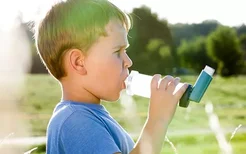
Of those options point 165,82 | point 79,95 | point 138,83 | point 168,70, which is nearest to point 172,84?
point 165,82

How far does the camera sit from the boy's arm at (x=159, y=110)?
1465mm

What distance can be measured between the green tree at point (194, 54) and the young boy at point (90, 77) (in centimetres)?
1402

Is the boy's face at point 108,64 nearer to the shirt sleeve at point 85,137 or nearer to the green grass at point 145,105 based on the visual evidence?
the shirt sleeve at point 85,137

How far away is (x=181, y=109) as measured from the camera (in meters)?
15.7

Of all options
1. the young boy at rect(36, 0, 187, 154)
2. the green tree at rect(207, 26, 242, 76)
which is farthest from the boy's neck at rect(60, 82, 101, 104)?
the green tree at rect(207, 26, 242, 76)

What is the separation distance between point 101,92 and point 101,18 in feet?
0.61

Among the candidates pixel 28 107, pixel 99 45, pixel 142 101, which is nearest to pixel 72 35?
pixel 99 45

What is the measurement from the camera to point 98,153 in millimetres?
1422

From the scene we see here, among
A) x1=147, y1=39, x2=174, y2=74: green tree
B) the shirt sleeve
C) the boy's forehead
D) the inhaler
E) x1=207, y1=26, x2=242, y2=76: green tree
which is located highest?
the boy's forehead

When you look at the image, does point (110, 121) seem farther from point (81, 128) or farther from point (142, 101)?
point (142, 101)

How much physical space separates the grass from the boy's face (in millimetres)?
6267

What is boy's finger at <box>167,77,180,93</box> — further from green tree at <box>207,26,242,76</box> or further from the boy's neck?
green tree at <box>207,26,242,76</box>

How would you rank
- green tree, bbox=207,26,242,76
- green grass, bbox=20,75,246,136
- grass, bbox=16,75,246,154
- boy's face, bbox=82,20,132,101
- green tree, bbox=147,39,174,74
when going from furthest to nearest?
green tree, bbox=207,26,242,76 → green tree, bbox=147,39,174,74 → green grass, bbox=20,75,246,136 → grass, bbox=16,75,246,154 → boy's face, bbox=82,20,132,101

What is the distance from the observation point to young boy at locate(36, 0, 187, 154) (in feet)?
4.80
